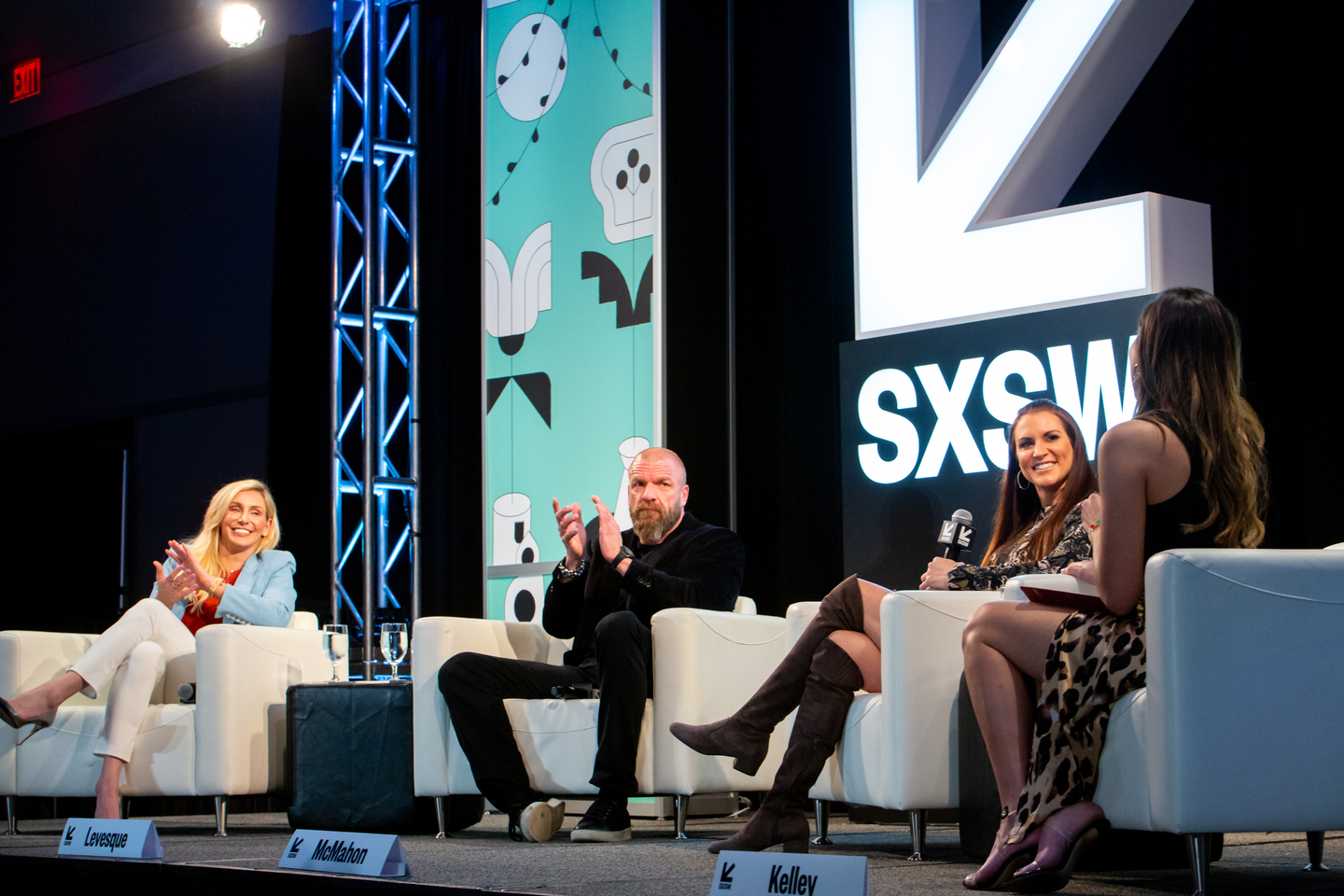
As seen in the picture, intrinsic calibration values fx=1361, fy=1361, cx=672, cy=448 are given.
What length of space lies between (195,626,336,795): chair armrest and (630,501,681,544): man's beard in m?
0.93

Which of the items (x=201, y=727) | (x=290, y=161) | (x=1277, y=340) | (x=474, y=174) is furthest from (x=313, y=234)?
(x=1277, y=340)

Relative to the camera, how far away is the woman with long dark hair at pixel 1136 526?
2141 mm

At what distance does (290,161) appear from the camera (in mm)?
6914

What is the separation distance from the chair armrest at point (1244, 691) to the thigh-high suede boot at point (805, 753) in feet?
2.72

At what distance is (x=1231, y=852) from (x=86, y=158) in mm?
7437

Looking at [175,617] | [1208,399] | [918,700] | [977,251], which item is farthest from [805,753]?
[175,617]

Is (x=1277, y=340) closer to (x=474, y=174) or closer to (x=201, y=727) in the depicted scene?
(x=201, y=727)

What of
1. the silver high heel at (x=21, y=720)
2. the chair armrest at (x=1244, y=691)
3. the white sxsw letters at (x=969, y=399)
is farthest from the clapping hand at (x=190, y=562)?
the chair armrest at (x=1244, y=691)

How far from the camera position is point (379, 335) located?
5.82 meters

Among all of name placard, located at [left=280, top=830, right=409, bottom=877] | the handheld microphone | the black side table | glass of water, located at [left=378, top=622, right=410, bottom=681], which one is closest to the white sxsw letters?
the handheld microphone

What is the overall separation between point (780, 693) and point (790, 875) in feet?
3.19

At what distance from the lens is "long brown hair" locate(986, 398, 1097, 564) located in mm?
3066

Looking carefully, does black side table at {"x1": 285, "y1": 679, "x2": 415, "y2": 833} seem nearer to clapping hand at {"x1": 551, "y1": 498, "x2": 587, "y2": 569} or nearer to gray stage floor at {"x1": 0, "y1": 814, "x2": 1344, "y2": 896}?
gray stage floor at {"x1": 0, "y1": 814, "x2": 1344, "y2": 896}

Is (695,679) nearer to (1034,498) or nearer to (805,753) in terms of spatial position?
(805,753)
